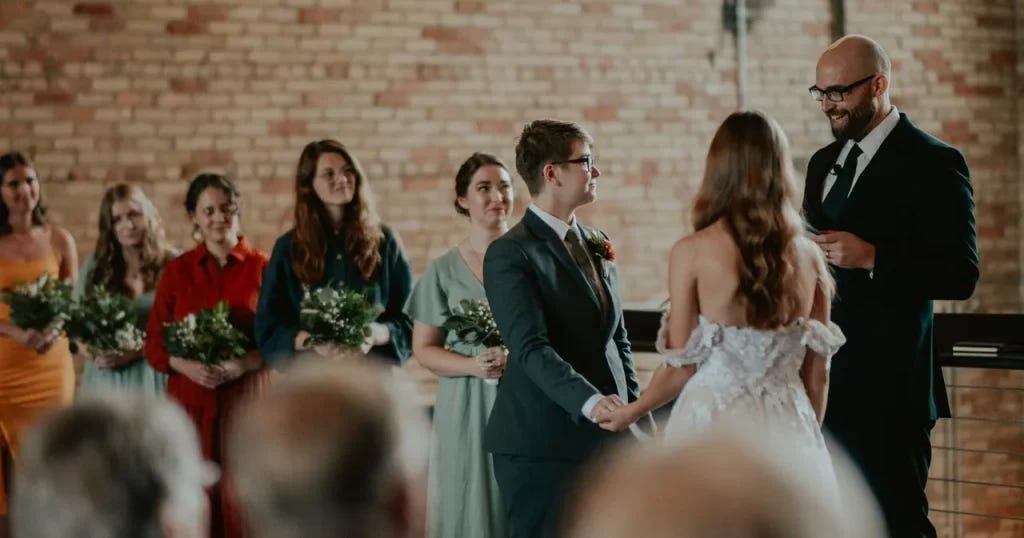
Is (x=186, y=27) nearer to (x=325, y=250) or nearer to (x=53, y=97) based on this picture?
(x=53, y=97)

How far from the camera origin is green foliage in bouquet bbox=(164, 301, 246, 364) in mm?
5703

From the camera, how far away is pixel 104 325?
20.6 feet

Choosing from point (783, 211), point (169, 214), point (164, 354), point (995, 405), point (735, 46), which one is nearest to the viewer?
point (783, 211)

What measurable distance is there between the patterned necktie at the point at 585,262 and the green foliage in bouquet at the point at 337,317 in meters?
1.57

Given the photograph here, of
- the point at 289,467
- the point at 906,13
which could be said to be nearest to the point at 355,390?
the point at 289,467

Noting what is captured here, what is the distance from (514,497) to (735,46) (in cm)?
576

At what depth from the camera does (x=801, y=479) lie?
51.8 inches

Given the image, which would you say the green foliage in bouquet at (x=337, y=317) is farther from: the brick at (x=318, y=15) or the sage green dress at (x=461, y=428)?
the brick at (x=318, y=15)

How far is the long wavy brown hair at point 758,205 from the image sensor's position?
11.9 feet

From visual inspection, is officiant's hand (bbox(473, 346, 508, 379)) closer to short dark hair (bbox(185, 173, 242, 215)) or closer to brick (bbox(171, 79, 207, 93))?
short dark hair (bbox(185, 173, 242, 215))

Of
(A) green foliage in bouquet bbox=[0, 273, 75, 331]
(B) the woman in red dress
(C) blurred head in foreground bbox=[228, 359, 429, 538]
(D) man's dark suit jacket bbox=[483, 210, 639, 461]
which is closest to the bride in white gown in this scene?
(D) man's dark suit jacket bbox=[483, 210, 639, 461]

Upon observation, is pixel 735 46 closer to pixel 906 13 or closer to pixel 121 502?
pixel 906 13

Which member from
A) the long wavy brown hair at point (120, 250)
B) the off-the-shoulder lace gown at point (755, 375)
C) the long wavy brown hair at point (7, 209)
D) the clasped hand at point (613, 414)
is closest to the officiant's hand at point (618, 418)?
the clasped hand at point (613, 414)

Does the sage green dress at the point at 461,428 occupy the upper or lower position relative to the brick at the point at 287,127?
lower
